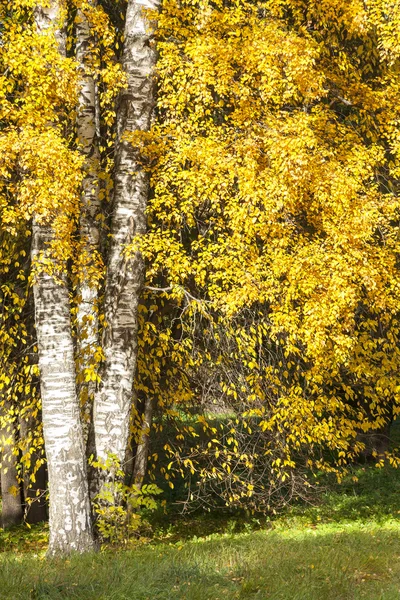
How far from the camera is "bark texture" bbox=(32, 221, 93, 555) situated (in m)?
9.48

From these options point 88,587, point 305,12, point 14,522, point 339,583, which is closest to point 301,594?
point 339,583

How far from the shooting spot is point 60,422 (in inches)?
375

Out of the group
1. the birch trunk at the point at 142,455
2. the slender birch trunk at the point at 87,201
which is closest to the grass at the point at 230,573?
the slender birch trunk at the point at 87,201

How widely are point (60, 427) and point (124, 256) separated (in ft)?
8.03

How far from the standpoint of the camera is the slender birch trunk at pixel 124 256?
34.0ft

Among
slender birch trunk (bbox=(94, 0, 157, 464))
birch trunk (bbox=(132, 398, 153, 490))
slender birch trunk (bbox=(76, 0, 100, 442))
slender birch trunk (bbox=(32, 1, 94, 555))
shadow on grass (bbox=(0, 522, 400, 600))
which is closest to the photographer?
shadow on grass (bbox=(0, 522, 400, 600))

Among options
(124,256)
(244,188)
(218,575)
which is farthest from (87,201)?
(218,575)

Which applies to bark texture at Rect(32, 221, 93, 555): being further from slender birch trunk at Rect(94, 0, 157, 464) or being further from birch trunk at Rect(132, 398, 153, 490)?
birch trunk at Rect(132, 398, 153, 490)

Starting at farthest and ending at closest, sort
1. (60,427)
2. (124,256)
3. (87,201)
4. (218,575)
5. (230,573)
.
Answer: (87,201) → (124,256) → (60,427) → (230,573) → (218,575)

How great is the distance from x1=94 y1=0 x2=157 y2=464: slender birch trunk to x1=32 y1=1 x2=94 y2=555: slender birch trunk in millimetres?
755

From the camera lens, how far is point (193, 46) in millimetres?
10148

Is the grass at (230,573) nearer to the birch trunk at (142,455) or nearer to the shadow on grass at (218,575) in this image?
the shadow on grass at (218,575)

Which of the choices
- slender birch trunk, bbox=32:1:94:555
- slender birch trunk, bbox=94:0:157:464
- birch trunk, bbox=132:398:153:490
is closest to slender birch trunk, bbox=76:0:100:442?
slender birch trunk, bbox=94:0:157:464

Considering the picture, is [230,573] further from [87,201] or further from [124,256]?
[87,201]
